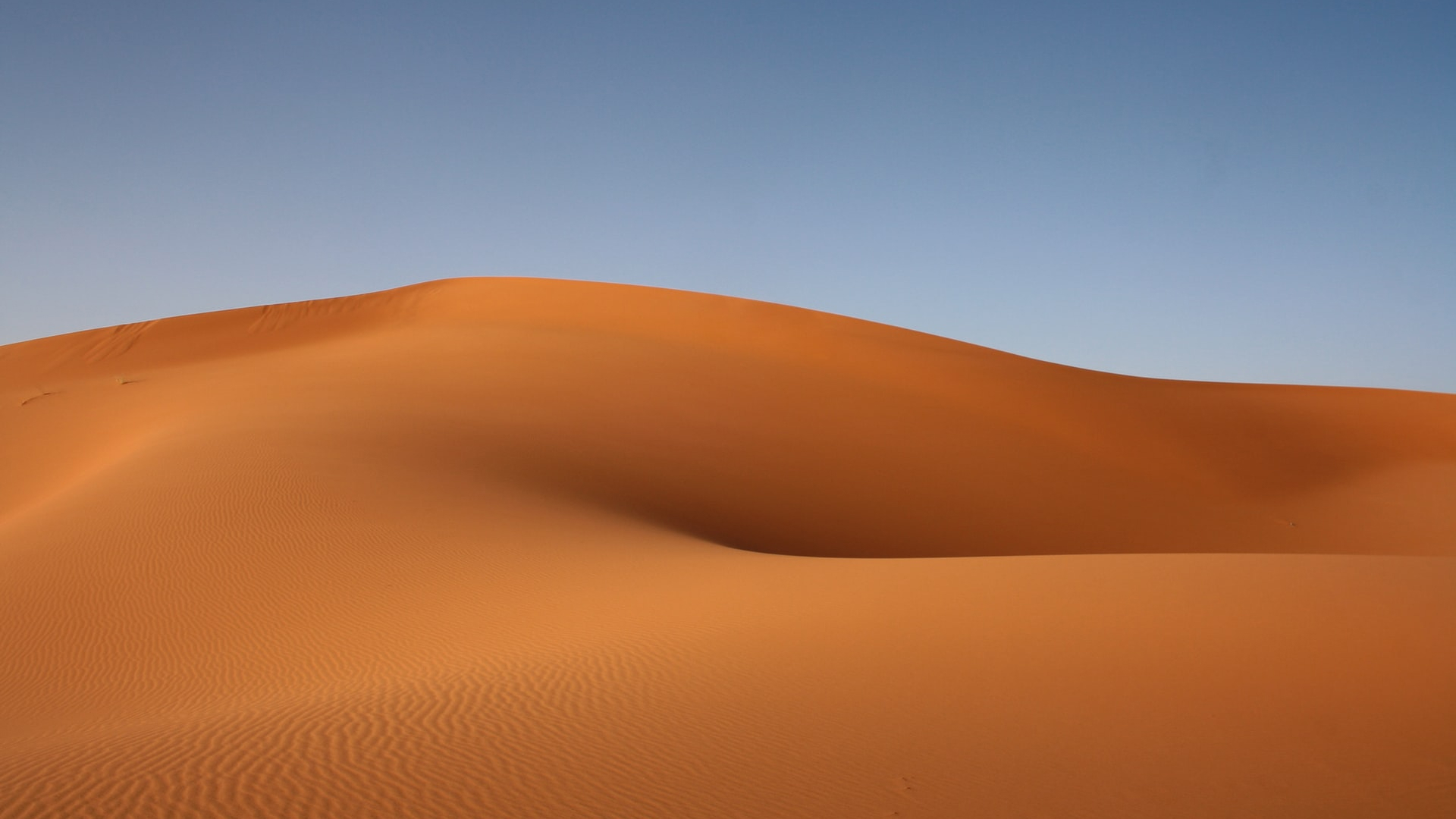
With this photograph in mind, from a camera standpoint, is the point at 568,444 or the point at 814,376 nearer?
the point at 568,444

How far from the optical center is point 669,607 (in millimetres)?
8844

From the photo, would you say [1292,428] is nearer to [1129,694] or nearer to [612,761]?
[1129,694]

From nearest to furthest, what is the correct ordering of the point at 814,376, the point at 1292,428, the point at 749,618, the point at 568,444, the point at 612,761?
the point at 612,761 → the point at 749,618 → the point at 568,444 → the point at 814,376 → the point at 1292,428

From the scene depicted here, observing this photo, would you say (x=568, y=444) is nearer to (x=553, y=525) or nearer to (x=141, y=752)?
(x=553, y=525)

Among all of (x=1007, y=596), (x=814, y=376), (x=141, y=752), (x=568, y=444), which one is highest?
(x=814, y=376)

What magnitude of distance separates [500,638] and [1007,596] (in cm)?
435

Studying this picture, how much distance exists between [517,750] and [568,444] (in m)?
12.3

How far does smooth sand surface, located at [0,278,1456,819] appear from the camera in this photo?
475cm

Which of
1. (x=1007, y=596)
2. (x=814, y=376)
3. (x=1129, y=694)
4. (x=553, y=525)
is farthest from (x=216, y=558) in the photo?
(x=814, y=376)

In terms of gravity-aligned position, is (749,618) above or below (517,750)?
above

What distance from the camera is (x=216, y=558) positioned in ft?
34.6

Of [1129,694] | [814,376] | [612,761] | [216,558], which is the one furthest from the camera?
Answer: [814,376]

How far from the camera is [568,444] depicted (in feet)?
56.6

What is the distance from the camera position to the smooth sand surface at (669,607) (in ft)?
15.6
